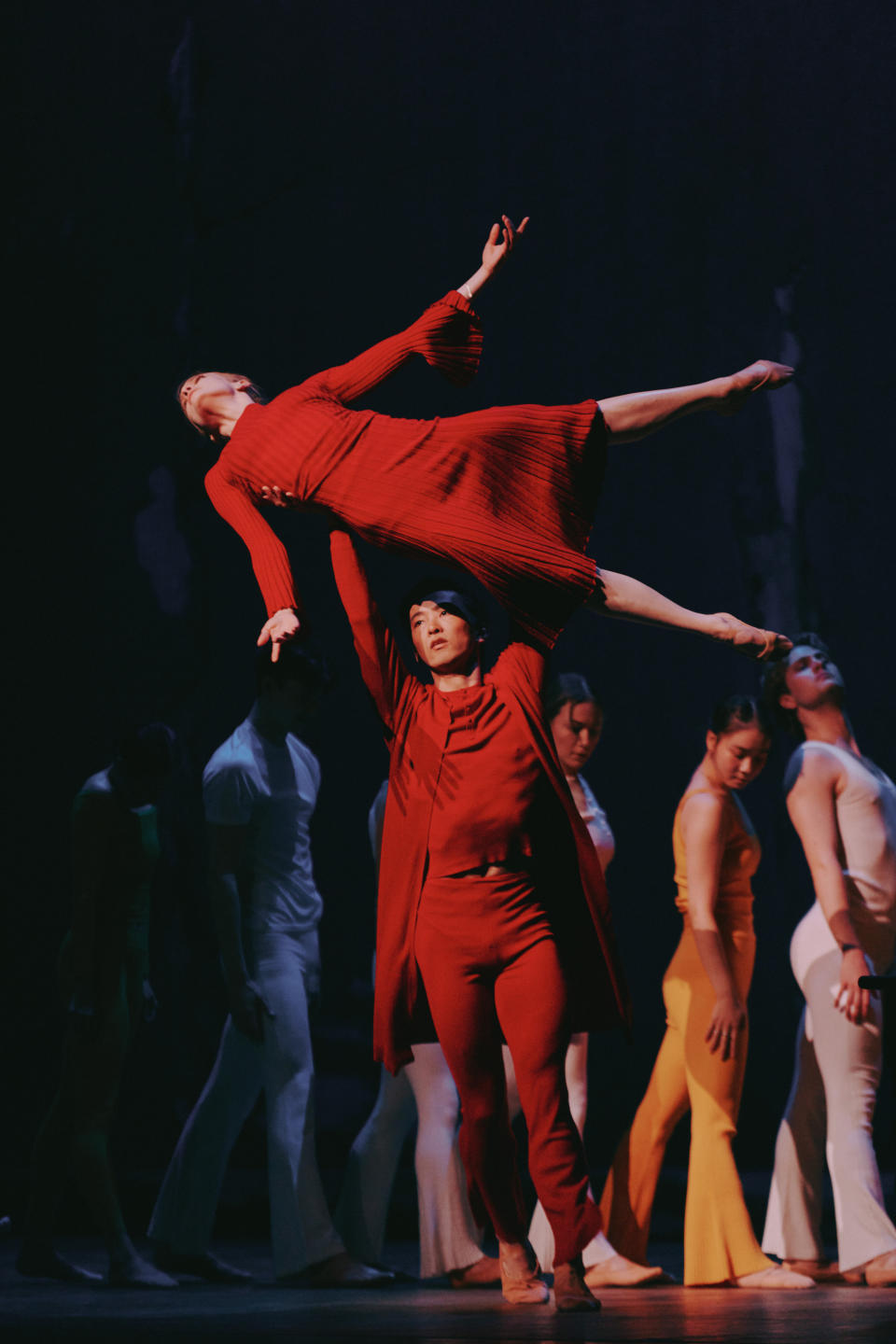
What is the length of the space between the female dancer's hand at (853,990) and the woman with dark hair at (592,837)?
2.26 ft

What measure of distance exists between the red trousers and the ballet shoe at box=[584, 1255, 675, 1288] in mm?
875

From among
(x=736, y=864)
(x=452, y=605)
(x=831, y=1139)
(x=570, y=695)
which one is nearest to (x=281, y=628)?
(x=452, y=605)

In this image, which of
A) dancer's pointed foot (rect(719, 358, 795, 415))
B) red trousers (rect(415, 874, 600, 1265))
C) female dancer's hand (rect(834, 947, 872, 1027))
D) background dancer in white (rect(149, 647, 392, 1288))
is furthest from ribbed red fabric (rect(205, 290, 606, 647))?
female dancer's hand (rect(834, 947, 872, 1027))

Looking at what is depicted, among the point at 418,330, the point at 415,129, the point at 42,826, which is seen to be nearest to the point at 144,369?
the point at 415,129

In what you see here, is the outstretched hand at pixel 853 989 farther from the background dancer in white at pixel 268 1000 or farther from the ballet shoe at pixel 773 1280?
the background dancer in white at pixel 268 1000

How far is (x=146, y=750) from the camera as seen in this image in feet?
14.5

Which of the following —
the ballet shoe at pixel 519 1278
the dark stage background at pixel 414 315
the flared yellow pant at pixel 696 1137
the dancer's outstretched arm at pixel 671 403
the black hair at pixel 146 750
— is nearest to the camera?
the dancer's outstretched arm at pixel 671 403

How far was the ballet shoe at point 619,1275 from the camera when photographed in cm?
422

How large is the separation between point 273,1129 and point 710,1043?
1192mm

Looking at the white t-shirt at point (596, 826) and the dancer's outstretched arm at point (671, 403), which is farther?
the white t-shirt at point (596, 826)

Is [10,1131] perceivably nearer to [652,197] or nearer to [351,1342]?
[351,1342]

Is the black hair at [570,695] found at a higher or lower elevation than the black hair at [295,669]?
lower

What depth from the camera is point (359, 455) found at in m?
3.22

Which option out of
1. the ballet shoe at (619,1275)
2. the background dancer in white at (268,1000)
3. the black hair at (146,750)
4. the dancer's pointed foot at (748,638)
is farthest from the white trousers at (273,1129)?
the dancer's pointed foot at (748,638)
